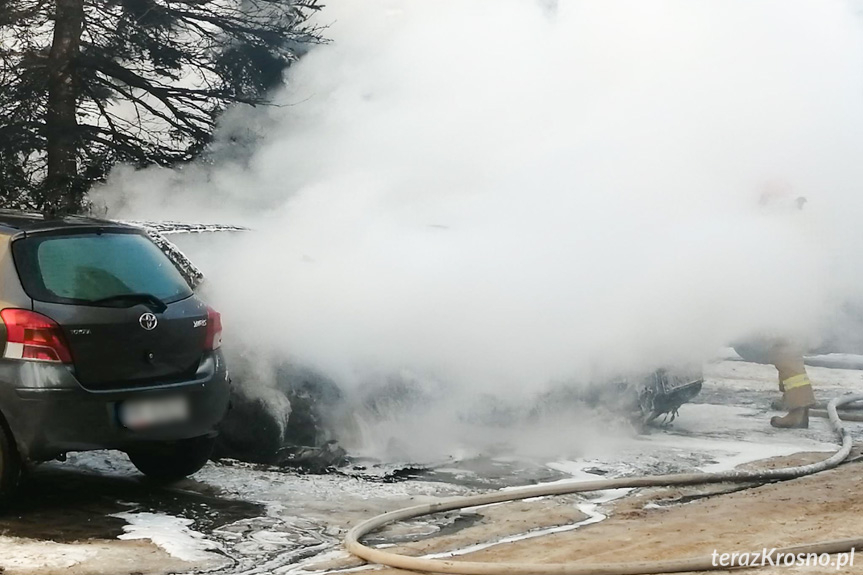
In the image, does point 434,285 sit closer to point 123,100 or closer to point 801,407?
point 801,407

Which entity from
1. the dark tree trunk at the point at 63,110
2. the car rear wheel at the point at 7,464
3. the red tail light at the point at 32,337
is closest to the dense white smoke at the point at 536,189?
the dark tree trunk at the point at 63,110

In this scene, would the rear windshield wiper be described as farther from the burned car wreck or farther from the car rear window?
the burned car wreck

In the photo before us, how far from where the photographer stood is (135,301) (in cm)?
542

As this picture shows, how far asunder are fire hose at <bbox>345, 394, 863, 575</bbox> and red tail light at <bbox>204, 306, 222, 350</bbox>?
136 centimetres

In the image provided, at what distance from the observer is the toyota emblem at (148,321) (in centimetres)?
536

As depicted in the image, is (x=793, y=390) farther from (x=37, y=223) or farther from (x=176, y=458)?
(x=37, y=223)

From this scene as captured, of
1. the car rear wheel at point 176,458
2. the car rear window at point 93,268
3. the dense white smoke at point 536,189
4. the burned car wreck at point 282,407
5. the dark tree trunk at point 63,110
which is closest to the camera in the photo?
the car rear window at point 93,268

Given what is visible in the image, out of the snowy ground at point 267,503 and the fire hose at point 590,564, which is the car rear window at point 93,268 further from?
the fire hose at point 590,564

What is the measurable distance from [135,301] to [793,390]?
505 cm

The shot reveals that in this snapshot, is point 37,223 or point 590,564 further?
point 37,223

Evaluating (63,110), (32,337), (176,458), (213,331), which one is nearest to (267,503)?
(176,458)

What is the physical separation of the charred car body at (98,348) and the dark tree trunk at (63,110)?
4.94m

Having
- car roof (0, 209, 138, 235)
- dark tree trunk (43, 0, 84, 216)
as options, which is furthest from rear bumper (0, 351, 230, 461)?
dark tree trunk (43, 0, 84, 216)

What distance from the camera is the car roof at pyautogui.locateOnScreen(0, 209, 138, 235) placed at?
17.6 ft
